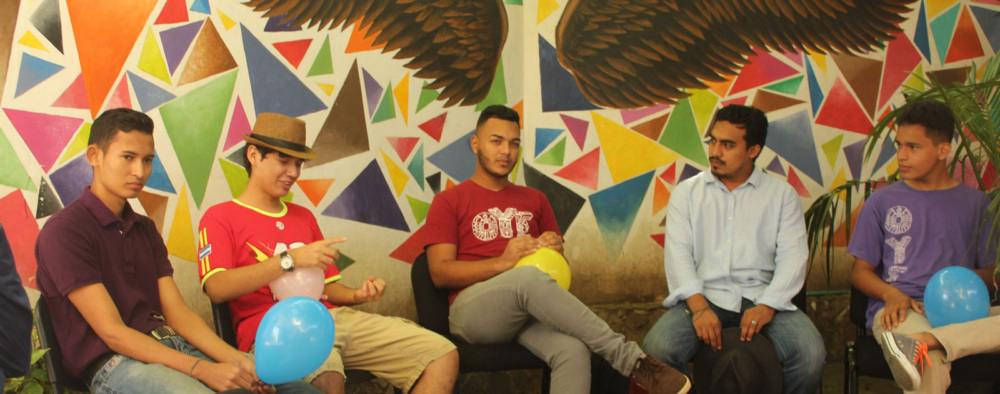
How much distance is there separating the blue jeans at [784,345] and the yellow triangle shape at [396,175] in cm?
134

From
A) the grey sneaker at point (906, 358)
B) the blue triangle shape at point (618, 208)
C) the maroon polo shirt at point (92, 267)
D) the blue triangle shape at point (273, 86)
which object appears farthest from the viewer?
the blue triangle shape at point (618, 208)

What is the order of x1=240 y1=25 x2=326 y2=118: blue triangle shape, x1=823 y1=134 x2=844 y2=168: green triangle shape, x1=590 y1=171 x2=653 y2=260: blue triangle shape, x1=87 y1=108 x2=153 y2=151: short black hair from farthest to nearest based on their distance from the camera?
x1=823 y1=134 x2=844 y2=168: green triangle shape → x1=590 y1=171 x2=653 y2=260: blue triangle shape → x1=240 y1=25 x2=326 y2=118: blue triangle shape → x1=87 y1=108 x2=153 y2=151: short black hair

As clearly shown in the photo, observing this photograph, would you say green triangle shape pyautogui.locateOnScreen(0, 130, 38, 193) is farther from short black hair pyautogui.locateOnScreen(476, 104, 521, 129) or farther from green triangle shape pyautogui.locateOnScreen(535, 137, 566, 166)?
green triangle shape pyautogui.locateOnScreen(535, 137, 566, 166)

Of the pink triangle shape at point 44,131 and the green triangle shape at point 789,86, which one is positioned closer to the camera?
the pink triangle shape at point 44,131

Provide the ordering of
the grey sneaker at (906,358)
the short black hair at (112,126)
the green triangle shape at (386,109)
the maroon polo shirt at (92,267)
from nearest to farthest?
the maroon polo shirt at (92,267) < the short black hair at (112,126) < the grey sneaker at (906,358) < the green triangle shape at (386,109)

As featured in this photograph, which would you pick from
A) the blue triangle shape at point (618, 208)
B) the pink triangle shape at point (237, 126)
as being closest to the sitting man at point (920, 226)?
the blue triangle shape at point (618, 208)

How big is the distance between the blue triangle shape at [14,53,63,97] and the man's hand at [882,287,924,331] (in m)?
3.32

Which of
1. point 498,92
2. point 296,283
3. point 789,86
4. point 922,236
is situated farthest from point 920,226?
point 296,283

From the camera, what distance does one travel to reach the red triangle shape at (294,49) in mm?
3271

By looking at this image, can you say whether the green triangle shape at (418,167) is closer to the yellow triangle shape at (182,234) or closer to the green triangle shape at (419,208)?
the green triangle shape at (419,208)

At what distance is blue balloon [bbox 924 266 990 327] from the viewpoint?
107 inches

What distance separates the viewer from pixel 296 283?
2508 millimetres

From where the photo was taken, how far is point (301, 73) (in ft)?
10.9

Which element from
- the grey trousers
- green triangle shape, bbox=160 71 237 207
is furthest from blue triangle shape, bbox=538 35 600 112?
green triangle shape, bbox=160 71 237 207
